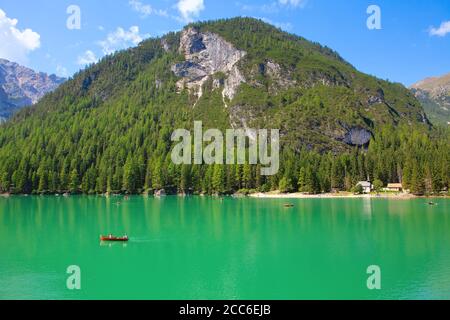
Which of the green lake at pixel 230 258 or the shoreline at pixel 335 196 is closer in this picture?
the green lake at pixel 230 258

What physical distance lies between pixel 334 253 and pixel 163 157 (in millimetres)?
139906

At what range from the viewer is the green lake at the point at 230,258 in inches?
1278

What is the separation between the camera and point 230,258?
43562mm

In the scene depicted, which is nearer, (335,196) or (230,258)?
(230,258)

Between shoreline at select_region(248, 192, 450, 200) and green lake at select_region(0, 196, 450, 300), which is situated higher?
shoreline at select_region(248, 192, 450, 200)

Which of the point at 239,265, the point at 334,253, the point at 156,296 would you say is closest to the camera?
the point at 156,296

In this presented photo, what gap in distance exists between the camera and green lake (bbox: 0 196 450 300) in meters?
32.5

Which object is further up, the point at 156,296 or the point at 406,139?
the point at 406,139

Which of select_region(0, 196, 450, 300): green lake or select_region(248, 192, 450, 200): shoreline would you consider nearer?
select_region(0, 196, 450, 300): green lake

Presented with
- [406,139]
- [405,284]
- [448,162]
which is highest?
[406,139]

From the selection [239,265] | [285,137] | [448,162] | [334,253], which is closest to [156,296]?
[239,265]

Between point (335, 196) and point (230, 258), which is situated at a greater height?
point (335, 196)
